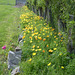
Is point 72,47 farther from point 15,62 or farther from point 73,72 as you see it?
point 15,62

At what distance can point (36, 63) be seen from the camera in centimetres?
258

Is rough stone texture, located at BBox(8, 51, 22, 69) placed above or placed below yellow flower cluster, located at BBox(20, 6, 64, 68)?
below

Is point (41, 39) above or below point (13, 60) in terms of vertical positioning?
above

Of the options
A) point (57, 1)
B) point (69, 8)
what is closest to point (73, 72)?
point (69, 8)

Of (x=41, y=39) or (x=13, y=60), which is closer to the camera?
(x=13, y=60)

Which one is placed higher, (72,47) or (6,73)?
(72,47)

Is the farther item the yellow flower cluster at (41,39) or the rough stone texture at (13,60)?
the yellow flower cluster at (41,39)

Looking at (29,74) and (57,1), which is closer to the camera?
(29,74)

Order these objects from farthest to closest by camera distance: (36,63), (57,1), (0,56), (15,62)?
(57,1) < (0,56) < (15,62) < (36,63)

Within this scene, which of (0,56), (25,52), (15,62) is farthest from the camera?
(0,56)

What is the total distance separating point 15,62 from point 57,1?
276cm

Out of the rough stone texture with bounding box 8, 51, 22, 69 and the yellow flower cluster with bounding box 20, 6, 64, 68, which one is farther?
the yellow flower cluster with bounding box 20, 6, 64, 68

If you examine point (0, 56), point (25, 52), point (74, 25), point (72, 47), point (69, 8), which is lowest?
point (0, 56)

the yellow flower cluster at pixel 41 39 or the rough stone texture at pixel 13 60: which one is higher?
the yellow flower cluster at pixel 41 39
